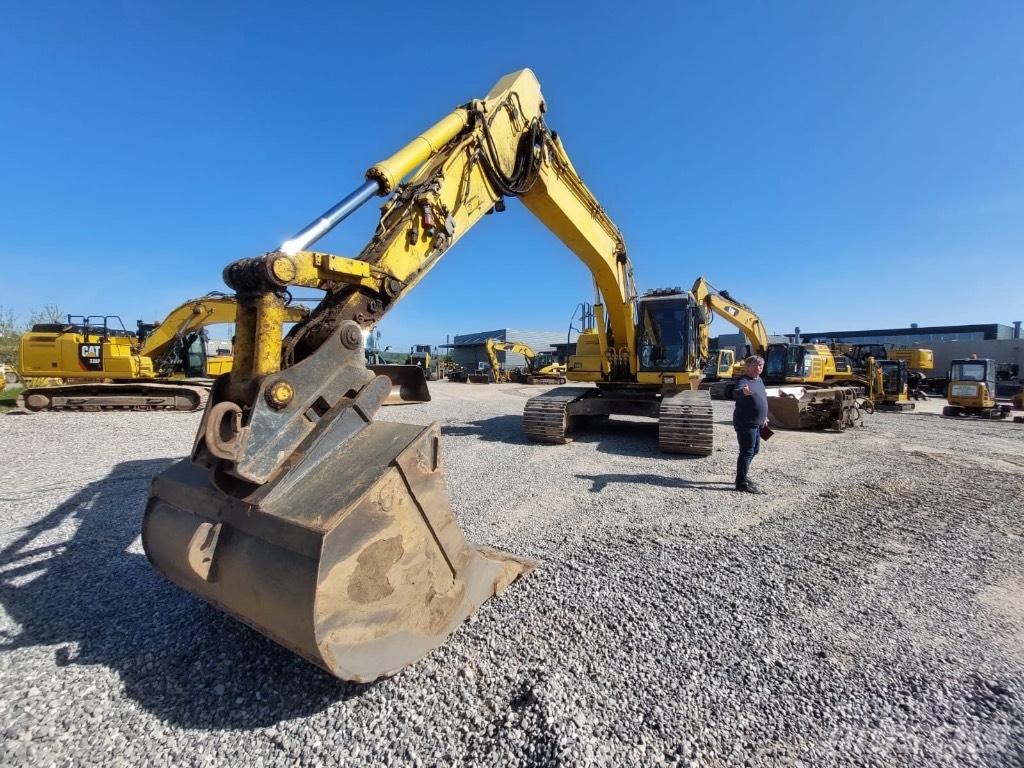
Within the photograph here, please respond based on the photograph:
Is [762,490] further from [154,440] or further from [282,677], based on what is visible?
[154,440]

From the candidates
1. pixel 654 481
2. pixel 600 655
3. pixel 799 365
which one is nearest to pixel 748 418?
pixel 654 481

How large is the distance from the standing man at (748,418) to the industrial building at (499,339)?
4610 cm

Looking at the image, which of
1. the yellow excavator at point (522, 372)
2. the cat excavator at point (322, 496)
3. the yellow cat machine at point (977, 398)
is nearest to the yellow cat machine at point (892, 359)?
the yellow cat machine at point (977, 398)

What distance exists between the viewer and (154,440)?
28.1 feet

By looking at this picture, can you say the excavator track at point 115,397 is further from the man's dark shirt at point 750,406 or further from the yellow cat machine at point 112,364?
the man's dark shirt at point 750,406

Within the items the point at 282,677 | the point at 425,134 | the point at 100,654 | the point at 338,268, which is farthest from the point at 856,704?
the point at 425,134

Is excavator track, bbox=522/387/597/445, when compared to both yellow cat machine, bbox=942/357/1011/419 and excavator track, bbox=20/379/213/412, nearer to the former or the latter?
excavator track, bbox=20/379/213/412

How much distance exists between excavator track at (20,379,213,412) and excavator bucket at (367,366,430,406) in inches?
486

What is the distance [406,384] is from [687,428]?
214 inches

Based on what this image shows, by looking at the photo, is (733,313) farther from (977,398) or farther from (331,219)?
(331,219)

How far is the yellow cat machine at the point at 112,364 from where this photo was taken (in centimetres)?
1204

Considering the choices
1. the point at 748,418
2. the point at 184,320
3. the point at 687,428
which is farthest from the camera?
the point at 184,320

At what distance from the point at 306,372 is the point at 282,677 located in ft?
4.75

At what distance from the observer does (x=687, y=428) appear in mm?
7215
